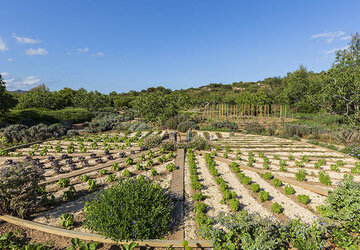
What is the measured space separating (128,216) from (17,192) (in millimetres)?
2612

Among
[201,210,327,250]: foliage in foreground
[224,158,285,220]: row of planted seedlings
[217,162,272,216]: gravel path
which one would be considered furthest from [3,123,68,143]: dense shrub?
[201,210,327,250]: foliage in foreground

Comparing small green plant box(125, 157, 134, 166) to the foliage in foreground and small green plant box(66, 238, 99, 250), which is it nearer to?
small green plant box(66, 238, 99, 250)

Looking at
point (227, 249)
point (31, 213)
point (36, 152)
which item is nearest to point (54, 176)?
point (31, 213)

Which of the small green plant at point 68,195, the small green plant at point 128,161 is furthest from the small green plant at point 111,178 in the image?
the small green plant at point 128,161

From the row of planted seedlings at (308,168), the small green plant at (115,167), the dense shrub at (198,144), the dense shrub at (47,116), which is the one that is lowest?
the row of planted seedlings at (308,168)

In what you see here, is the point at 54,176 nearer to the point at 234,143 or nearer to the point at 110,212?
the point at 110,212

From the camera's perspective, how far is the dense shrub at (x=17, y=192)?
3783mm

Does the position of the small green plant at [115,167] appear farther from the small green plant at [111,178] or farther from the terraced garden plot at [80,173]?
the small green plant at [111,178]

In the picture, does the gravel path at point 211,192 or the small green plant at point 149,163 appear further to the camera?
the small green plant at point 149,163

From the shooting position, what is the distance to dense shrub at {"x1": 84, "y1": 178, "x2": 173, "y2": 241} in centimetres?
320

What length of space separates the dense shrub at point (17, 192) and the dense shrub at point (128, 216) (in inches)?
58.8

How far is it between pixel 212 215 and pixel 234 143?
7.21m

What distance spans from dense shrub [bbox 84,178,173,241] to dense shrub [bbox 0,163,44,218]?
1.49m

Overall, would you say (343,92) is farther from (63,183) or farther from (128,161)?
(63,183)
